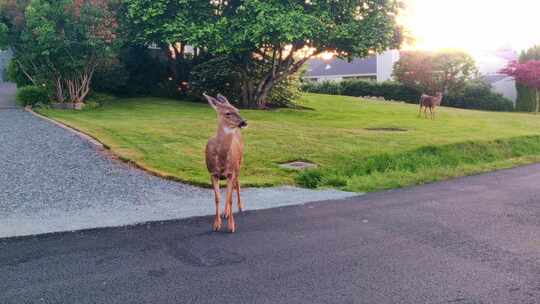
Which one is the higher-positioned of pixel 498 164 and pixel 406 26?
pixel 406 26

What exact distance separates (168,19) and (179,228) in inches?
704

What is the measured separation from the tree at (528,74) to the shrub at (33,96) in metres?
32.4

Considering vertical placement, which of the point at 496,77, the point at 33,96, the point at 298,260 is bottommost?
the point at 298,260

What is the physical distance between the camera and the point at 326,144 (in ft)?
49.1

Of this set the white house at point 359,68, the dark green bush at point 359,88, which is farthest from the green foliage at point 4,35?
the white house at point 359,68

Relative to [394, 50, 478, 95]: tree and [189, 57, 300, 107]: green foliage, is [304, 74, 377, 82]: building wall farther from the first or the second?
[189, 57, 300, 107]: green foliage

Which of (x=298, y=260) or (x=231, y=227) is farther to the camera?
(x=231, y=227)

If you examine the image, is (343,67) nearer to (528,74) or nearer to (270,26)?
(528,74)

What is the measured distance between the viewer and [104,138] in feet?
48.4

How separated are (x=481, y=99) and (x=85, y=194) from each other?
35.9 metres

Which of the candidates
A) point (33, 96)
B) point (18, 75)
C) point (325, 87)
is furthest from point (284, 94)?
point (325, 87)

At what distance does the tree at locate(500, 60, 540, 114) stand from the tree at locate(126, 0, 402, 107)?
18.0 metres

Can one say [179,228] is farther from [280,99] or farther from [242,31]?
[280,99]

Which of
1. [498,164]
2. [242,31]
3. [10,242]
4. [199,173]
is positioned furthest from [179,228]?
[242,31]
